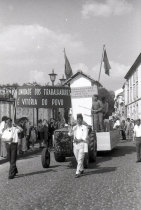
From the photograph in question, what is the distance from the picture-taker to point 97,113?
15172mm

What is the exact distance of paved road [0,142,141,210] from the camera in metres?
6.86

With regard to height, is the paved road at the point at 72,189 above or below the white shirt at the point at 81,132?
below

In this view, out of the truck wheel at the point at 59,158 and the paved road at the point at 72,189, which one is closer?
the paved road at the point at 72,189

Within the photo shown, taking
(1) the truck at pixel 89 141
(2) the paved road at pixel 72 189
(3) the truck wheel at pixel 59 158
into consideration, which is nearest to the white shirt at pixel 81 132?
(2) the paved road at pixel 72 189

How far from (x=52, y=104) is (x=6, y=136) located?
851cm

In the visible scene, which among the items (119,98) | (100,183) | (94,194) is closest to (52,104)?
(100,183)

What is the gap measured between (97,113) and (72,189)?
706 cm

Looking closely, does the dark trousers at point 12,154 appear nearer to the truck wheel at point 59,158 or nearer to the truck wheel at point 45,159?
the truck wheel at point 45,159

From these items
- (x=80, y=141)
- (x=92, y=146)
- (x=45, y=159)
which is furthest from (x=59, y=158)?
(x=80, y=141)

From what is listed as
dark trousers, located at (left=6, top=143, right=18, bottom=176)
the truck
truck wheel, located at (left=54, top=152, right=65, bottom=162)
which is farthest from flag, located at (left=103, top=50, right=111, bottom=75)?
dark trousers, located at (left=6, top=143, right=18, bottom=176)

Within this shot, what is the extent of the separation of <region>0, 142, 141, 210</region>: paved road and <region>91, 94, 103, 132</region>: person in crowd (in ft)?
9.37

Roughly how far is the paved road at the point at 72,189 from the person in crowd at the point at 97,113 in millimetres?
2857

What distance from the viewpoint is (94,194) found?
7.75m

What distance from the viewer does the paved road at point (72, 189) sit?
686 cm
